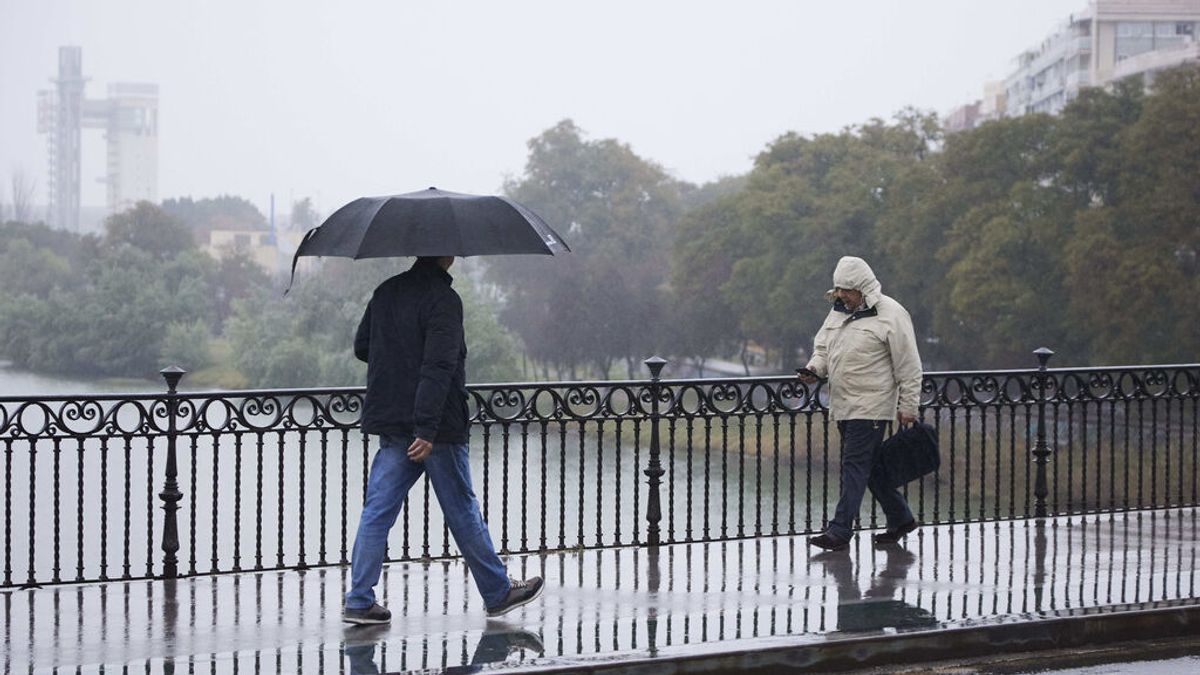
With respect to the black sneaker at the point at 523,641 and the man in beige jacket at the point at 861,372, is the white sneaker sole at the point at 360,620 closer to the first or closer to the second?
the black sneaker at the point at 523,641

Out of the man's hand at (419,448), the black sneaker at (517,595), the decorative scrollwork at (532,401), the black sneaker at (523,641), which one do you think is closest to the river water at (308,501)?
the decorative scrollwork at (532,401)

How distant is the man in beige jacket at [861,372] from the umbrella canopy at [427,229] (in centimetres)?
241

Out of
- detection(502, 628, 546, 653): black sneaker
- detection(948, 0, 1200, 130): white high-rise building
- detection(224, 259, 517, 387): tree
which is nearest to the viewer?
detection(502, 628, 546, 653): black sneaker

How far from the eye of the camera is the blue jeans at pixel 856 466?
945 cm

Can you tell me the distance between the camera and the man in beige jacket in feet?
30.2

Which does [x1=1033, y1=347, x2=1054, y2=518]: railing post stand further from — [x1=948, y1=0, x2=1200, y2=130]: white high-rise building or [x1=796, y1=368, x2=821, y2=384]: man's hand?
[x1=948, y1=0, x2=1200, y2=130]: white high-rise building

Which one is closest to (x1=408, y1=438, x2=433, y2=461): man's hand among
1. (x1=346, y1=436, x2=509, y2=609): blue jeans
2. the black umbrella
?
(x1=346, y1=436, x2=509, y2=609): blue jeans

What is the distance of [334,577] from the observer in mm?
8773

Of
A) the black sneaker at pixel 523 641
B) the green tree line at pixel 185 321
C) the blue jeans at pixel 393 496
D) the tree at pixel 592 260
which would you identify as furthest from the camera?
the tree at pixel 592 260

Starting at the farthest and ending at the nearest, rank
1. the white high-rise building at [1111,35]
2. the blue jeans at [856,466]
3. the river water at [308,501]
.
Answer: the white high-rise building at [1111,35], the river water at [308,501], the blue jeans at [856,466]

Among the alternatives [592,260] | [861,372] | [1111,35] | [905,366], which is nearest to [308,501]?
[861,372]

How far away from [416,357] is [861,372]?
3096mm

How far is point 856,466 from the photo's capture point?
9445 millimetres

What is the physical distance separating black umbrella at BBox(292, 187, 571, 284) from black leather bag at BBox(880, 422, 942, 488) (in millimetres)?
3006
